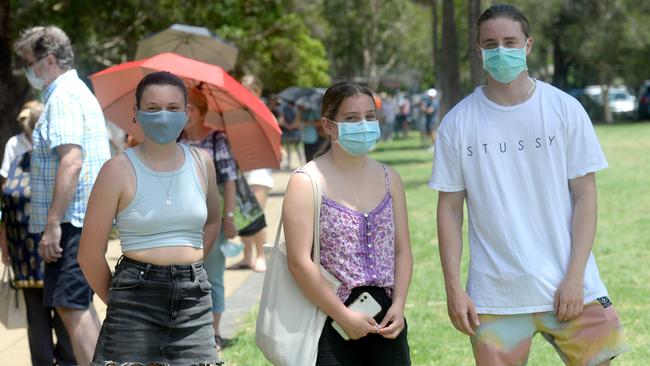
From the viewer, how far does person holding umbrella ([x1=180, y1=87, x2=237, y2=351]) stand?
23.9 feet

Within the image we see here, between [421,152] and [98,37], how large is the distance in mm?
12258

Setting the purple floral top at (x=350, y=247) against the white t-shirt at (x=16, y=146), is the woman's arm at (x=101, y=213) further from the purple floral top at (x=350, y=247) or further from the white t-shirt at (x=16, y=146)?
the white t-shirt at (x=16, y=146)

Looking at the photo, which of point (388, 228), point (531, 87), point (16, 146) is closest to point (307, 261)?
point (388, 228)

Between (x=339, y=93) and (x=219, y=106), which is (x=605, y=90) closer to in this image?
(x=219, y=106)

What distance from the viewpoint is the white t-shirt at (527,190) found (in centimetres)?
430

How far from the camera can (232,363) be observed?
7.26 m

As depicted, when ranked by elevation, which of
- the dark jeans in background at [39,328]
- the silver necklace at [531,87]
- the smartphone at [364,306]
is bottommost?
the dark jeans in background at [39,328]

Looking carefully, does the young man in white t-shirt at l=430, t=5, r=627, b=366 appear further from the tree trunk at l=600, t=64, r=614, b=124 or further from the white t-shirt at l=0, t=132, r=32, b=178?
the tree trunk at l=600, t=64, r=614, b=124

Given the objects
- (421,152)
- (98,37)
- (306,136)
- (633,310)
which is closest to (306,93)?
(98,37)

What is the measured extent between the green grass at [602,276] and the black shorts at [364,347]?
282 cm

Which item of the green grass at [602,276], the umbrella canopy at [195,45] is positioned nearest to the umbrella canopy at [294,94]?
the green grass at [602,276]

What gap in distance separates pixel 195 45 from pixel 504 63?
818 centimetres

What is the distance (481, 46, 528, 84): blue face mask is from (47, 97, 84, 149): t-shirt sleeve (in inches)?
94.9

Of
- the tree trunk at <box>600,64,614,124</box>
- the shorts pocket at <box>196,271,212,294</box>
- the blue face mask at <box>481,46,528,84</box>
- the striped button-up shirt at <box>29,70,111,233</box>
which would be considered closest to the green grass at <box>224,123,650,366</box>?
the striped button-up shirt at <box>29,70,111,233</box>
